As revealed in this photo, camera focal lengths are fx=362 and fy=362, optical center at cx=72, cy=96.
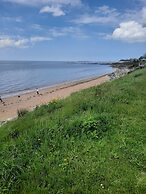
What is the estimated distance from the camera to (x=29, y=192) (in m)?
7.65

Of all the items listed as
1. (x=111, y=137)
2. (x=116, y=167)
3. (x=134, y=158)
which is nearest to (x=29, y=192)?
(x=116, y=167)

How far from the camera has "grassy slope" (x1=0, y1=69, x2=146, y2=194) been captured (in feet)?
25.8

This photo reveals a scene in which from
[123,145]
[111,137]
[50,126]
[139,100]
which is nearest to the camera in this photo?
[123,145]

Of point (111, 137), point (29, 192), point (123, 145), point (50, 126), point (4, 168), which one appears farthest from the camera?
point (50, 126)

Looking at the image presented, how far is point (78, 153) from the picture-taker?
9.30 meters

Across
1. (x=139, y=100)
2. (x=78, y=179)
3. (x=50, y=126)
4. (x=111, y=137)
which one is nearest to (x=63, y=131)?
(x=50, y=126)

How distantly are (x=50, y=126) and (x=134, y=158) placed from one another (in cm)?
327

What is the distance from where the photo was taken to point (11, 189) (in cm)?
785

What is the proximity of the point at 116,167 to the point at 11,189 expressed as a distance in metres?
2.47

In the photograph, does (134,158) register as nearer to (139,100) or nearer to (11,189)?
(11,189)

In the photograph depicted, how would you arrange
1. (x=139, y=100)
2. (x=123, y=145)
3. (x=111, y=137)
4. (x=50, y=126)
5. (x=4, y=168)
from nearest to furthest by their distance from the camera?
(x=4, y=168) < (x=123, y=145) < (x=111, y=137) < (x=50, y=126) < (x=139, y=100)

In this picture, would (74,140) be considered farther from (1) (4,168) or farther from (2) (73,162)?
(1) (4,168)

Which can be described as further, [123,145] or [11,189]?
[123,145]

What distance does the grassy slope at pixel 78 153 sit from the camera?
25.8 ft
